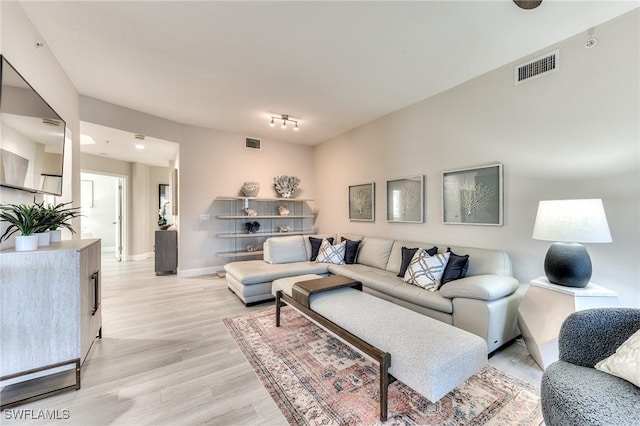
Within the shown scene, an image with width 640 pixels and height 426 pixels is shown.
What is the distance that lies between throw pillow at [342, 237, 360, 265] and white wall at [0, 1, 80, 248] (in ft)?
11.6

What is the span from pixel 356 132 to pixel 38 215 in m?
4.33

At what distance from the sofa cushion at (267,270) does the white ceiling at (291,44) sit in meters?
2.38

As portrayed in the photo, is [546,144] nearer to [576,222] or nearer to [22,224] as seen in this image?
[576,222]

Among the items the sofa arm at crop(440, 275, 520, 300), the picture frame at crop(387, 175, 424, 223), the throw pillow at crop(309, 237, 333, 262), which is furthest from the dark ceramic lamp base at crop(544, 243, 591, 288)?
the throw pillow at crop(309, 237, 333, 262)

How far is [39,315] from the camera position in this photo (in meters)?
1.70

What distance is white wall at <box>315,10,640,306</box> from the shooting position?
208 cm

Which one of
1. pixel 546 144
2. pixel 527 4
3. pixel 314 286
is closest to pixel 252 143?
pixel 314 286

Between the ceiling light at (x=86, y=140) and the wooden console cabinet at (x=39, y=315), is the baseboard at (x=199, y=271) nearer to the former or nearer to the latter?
the ceiling light at (x=86, y=140)

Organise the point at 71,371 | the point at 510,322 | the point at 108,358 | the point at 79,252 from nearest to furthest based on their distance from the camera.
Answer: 1. the point at 79,252
2. the point at 71,371
3. the point at 108,358
4. the point at 510,322

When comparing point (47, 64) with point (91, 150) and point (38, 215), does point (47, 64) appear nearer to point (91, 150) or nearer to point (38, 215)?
point (38, 215)

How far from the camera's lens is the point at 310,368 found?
2041 millimetres

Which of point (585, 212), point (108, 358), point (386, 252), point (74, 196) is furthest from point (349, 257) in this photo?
point (74, 196)

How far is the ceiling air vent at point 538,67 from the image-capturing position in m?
2.42

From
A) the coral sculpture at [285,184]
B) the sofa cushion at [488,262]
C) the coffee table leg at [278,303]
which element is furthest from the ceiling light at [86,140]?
the sofa cushion at [488,262]
